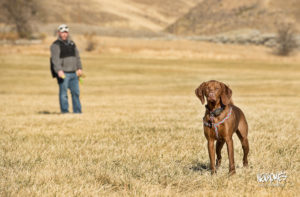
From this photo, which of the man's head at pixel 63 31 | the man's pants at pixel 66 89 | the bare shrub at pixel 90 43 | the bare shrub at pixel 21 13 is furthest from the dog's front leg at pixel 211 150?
the bare shrub at pixel 21 13

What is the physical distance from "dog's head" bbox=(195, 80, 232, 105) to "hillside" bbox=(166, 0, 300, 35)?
296 ft

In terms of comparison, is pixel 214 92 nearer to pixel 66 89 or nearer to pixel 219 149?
pixel 219 149

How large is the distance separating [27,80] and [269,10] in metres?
76.5

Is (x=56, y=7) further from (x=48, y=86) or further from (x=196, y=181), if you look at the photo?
(x=196, y=181)

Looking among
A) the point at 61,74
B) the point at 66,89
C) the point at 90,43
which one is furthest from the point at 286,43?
the point at 61,74

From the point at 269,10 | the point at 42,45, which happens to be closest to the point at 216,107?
the point at 42,45

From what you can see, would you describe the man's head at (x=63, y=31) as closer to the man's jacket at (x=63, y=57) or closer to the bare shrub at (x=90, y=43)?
the man's jacket at (x=63, y=57)

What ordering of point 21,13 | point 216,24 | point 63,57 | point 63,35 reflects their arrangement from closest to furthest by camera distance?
point 63,35, point 63,57, point 21,13, point 216,24

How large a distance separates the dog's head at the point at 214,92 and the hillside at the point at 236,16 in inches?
3550

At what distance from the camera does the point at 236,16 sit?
106375 mm

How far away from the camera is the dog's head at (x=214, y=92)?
4332 millimetres

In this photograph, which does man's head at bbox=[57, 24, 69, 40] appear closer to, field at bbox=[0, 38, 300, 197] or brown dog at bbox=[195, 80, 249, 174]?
field at bbox=[0, 38, 300, 197]

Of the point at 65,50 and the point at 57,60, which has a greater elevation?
the point at 65,50

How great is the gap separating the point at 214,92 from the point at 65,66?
8.08 meters
